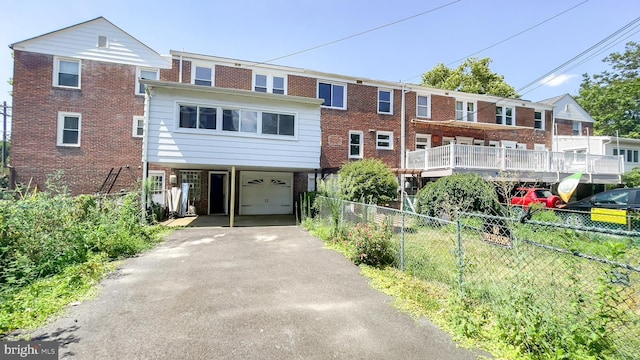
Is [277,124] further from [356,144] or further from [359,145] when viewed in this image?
[359,145]

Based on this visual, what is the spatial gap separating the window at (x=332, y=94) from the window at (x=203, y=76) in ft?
19.0

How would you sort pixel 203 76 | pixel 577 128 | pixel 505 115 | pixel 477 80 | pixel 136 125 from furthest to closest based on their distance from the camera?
pixel 477 80, pixel 577 128, pixel 505 115, pixel 203 76, pixel 136 125

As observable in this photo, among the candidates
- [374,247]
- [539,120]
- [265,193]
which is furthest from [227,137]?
[539,120]

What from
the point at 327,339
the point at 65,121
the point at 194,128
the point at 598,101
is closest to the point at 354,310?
the point at 327,339

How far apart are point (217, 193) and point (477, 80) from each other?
1066 inches

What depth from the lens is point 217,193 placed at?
15344mm

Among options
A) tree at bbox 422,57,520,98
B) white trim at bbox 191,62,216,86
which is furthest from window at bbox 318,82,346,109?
tree at bbox 422,57,520,98

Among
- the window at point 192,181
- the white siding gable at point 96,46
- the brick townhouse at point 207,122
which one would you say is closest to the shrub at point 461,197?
the brick townhouse at point 207,122

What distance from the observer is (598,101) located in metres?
34.1

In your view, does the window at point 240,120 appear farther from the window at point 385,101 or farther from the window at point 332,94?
the window at point 385,101

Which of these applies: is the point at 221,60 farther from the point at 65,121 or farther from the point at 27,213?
the point at 27,213

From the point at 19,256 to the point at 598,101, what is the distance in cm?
5005

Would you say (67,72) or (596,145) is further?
(596,145)

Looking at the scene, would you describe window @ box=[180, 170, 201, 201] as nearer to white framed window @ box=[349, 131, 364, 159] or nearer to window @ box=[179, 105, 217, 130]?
window @ box=[179, 105, 217, 130]
